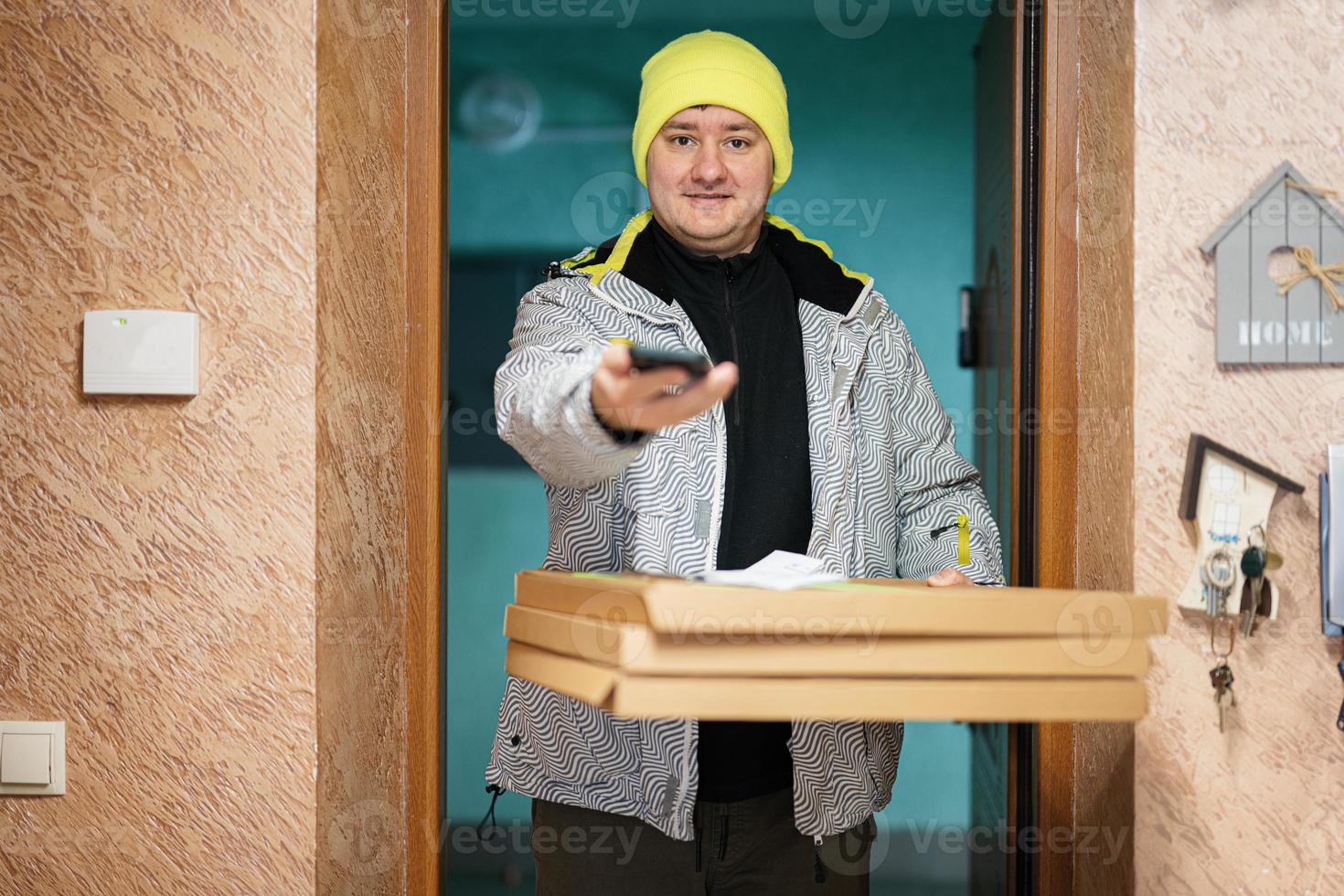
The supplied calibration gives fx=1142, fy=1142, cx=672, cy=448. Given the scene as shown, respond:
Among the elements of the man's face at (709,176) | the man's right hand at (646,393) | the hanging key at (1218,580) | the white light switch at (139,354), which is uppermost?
the man's face at (709,176)

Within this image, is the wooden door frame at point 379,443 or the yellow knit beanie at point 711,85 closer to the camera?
the wooden door frame at point 379,443

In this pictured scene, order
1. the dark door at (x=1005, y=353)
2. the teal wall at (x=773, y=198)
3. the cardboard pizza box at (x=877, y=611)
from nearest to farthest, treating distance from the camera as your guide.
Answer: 1. the cardboard pizza box at (x=877, y=611)
2. the dark door at (x=1005, y=353)
3. the teal wall at (x=773, y=198)

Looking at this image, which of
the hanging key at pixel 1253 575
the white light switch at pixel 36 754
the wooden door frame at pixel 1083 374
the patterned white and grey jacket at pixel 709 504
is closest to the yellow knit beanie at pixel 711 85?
the patterned white and grey jacket at pixel 709 504

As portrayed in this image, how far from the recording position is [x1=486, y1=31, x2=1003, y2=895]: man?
134cm

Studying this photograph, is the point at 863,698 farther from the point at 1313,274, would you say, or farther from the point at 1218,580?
the point at 1313,274

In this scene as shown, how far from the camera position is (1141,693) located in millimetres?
932

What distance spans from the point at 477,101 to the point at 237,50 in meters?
0.84

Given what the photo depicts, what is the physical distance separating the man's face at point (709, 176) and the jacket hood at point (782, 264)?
51 millimetres

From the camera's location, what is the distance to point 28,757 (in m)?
1.30

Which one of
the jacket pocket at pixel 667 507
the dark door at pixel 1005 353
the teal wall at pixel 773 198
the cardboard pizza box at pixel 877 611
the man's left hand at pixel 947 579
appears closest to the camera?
the cardboard pizza box at pixel 877 611

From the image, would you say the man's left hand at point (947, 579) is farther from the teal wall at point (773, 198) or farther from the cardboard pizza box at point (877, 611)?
the teal wall at point (773, 198)

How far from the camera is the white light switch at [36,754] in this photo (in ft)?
4.26

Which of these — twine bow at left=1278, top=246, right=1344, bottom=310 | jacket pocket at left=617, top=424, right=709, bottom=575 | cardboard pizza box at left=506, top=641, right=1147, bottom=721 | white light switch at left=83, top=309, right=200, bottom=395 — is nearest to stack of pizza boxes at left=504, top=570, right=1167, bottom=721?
cardboard pizza box at left=506, top=641, right=1147, bottom=721

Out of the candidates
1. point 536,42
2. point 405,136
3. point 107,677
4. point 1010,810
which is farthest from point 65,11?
A: point 1010,810
